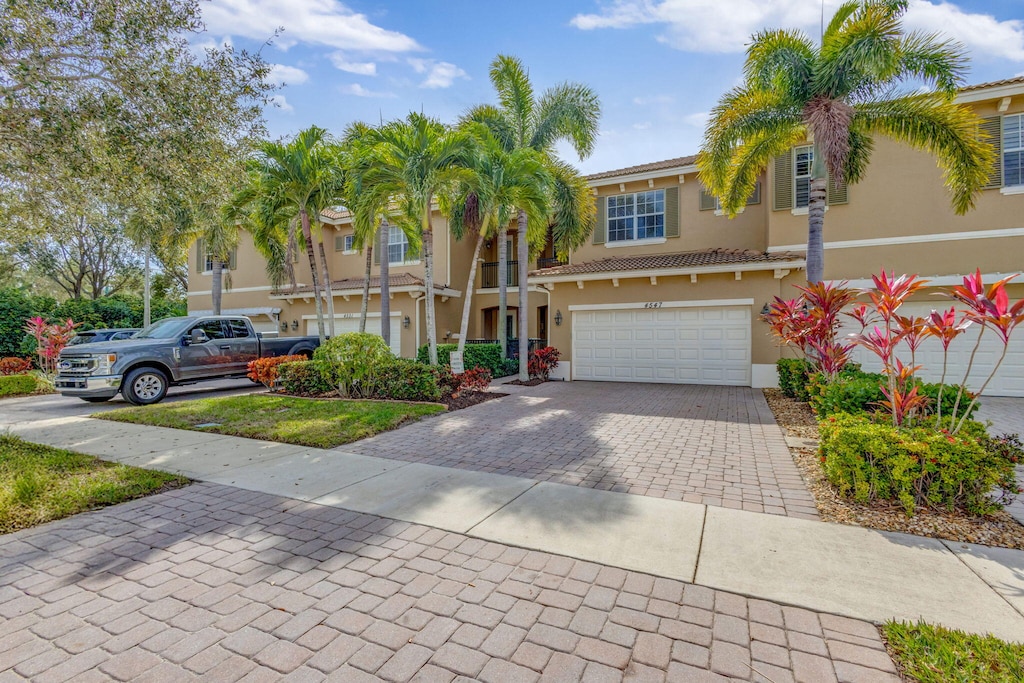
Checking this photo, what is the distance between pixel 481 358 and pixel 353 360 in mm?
4668

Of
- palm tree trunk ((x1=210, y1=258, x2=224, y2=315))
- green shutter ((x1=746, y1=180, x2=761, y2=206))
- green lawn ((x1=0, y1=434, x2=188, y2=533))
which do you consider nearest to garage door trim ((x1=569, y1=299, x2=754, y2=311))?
green shutter ((x1=746, y1=180, x2=761, y2=206))

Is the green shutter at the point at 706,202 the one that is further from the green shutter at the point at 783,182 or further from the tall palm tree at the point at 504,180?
the tall palm tree at the point at 504,180

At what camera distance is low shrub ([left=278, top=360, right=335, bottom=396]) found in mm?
11102

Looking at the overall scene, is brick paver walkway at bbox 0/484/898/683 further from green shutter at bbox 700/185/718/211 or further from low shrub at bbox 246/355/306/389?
green shutter at bbox 700/185/718/211

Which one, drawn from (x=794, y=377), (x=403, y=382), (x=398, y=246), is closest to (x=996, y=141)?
(x=794, y=377)

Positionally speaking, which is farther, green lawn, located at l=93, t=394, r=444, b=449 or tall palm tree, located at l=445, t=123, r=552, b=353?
tall palm tree, located at l=445, t=123, r=552, b=353

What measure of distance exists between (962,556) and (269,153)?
14880 mm

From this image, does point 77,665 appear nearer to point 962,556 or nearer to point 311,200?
point 962,556

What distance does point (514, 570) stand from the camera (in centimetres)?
326

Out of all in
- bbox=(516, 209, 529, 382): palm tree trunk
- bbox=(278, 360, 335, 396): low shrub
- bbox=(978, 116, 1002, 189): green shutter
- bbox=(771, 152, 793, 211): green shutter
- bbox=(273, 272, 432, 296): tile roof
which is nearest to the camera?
bbox=(278, 360, 335, 396): low shrub

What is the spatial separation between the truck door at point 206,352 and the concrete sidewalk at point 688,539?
672cm

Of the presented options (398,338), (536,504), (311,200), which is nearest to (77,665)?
(536,504)

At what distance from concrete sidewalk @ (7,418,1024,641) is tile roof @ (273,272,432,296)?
11844 millimetres

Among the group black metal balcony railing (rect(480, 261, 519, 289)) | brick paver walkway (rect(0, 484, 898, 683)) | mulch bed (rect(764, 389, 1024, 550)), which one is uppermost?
black metal balcony railing (rect(480, 261, 519, 289))
